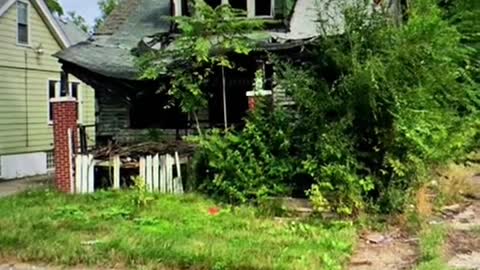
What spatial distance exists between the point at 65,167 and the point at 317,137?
5.22 m

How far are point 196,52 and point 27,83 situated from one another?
9875mm

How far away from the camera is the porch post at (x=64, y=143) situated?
13.2m

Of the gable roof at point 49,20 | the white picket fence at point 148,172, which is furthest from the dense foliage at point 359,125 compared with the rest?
the gable roof at point 49,20

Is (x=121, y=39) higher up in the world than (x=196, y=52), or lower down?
higher up

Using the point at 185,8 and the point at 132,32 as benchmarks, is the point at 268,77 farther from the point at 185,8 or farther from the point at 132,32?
the point at 132,32

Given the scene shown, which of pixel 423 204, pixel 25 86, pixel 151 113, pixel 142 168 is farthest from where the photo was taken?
pixel 25 86

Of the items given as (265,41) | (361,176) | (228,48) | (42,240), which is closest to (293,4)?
(265,41)

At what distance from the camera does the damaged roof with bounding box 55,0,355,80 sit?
52.7ft

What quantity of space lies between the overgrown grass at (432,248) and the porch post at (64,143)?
7.14 metres

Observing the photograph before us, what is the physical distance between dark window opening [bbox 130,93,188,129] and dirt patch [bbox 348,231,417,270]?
29.5 ft

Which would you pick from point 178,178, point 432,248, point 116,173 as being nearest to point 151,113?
point 116,173

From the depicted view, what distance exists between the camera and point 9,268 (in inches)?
306

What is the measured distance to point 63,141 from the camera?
13227 millimetres

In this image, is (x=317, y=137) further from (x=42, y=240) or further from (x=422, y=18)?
(x=42, y=240)
